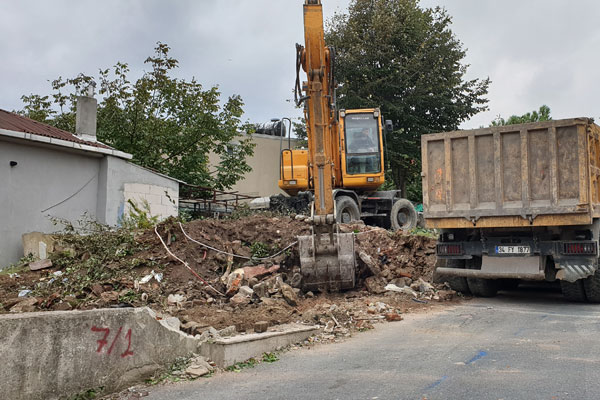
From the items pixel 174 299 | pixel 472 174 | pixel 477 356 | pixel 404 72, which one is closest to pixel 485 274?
pixel 472 174

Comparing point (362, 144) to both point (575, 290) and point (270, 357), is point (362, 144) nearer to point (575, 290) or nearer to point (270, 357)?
point (575, 290)

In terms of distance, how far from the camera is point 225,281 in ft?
30.0

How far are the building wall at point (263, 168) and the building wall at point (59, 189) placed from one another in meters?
15.8

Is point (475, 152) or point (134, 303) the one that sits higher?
point (475, 152)

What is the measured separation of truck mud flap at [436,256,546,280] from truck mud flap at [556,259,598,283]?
0.27 metres

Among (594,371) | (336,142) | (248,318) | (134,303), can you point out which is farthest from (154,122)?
(594,371)

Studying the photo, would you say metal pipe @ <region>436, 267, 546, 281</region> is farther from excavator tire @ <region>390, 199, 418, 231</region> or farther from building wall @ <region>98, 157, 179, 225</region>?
building wall @ <region>98, 157, 179, 225</region>

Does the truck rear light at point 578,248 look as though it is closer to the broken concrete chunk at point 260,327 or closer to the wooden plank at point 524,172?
the wooden plank at point 524,172

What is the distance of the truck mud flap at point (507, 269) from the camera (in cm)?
829

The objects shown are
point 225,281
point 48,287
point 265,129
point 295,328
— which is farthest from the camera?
point 265,129

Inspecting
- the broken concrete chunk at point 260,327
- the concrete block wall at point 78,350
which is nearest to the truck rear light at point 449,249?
the broken concrete chunk at point 260,327

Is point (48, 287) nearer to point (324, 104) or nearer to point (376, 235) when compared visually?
point (324, 104)

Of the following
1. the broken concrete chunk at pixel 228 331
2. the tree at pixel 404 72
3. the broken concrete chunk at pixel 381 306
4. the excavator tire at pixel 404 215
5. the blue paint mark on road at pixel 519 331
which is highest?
the tree at pixel 404 72

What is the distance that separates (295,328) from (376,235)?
534 centimetres
